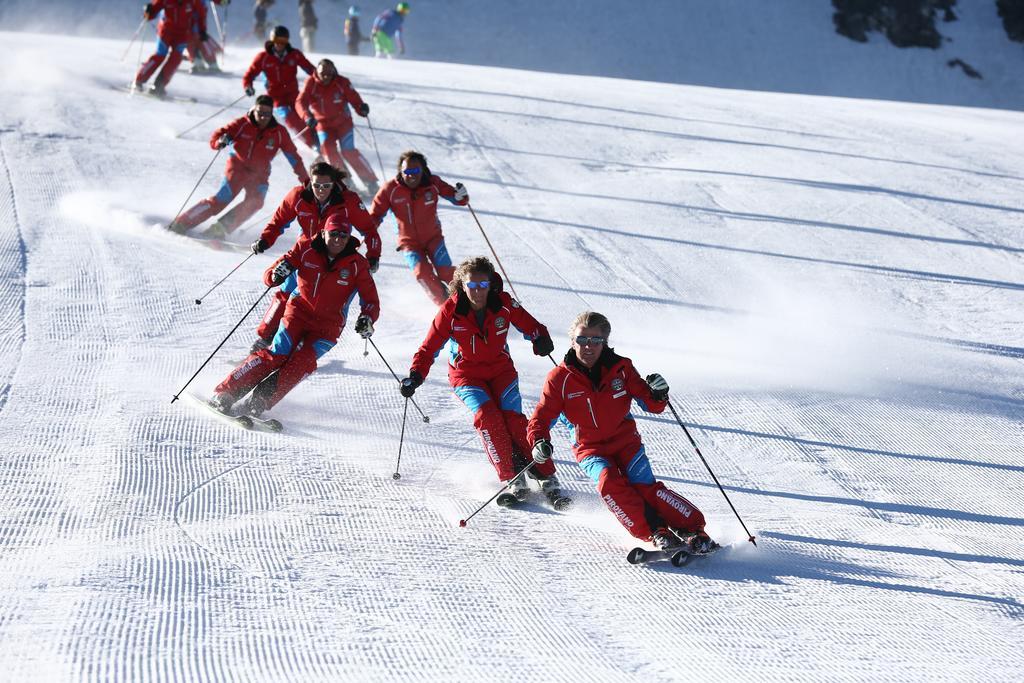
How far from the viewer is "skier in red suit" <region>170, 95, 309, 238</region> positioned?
9.73 m

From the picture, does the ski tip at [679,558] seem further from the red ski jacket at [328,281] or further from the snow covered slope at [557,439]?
the red ski jacket at [328,281]

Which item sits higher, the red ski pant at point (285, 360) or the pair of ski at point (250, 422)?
the red ski pant at point (285, 360)

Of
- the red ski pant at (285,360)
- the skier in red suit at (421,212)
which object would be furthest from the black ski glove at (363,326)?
the skier in red suit at (421,212)

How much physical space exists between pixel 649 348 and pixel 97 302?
427 centimetres

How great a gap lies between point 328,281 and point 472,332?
4.08 ft

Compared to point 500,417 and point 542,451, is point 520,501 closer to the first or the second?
point 500,417

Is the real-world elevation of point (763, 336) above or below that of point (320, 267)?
below

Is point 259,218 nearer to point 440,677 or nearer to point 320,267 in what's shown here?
point 320,267

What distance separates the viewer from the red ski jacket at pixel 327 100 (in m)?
11.4

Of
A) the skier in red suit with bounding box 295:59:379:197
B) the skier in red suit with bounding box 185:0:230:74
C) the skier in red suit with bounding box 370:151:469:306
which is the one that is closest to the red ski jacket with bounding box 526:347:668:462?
the skier in red suit with bounding box 370:151:469:306

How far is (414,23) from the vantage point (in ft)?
95.3

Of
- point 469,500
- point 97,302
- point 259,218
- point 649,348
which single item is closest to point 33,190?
point 259,218

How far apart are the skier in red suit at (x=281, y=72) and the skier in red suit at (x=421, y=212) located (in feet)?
12.8

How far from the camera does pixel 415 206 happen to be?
332 inches
